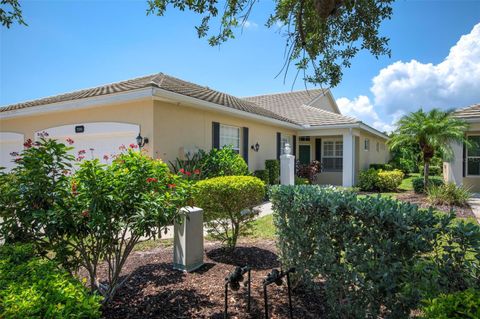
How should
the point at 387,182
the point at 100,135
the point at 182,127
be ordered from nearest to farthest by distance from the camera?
the point at 182,127, the point at 100,135, the point at 387,182

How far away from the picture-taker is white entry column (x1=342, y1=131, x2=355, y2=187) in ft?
49.1

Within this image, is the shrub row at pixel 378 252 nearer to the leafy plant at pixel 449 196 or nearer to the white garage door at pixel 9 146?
the leafy plant at pixel 449 196

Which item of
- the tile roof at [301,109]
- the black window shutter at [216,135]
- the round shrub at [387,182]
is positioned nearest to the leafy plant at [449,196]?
the round shrub at [387,182]

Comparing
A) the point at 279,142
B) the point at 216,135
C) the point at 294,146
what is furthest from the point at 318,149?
the point at 216,135

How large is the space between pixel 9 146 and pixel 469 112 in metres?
21.6

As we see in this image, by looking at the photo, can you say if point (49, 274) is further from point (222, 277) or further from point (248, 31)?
point (248, 31)

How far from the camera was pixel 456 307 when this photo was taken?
1.44 m

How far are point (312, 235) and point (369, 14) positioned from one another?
4107 millimetres

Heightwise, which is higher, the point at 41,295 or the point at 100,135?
the point at 100,135

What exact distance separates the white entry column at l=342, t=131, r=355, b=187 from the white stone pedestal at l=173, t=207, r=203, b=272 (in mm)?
12573

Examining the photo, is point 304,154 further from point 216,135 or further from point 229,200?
point 229,200

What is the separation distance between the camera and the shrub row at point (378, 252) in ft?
6.48

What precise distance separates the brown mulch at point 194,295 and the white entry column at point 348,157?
11.8 metres

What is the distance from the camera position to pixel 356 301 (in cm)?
259
